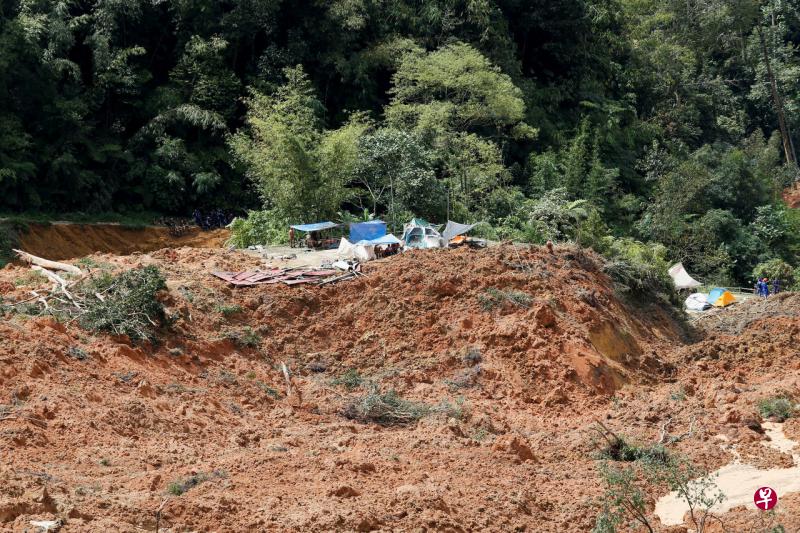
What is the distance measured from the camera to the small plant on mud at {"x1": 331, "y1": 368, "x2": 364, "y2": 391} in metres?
18.4

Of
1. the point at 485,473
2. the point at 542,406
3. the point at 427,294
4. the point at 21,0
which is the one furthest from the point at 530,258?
the point at 21,0

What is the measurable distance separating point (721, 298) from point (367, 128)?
428 inches

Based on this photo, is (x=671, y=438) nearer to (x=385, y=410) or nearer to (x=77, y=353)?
(x=385, y=410)

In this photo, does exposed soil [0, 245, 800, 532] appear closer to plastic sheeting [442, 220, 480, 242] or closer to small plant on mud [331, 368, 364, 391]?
small plant on mud [331, 368, 364, 391]

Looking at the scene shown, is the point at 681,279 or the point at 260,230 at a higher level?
the point at 260,230

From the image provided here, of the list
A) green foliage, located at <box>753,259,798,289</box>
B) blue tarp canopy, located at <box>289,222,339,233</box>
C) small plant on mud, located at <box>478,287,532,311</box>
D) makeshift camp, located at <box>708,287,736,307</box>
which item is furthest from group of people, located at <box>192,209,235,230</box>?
green foliage, located at <box>753,259,798,289</box>

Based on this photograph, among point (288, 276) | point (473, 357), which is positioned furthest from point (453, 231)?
point (473, 357)

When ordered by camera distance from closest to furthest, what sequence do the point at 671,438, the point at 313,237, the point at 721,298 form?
the point at 671,438 < the point at 313,237 < the point at 721,298

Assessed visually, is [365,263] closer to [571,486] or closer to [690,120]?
[571,486]

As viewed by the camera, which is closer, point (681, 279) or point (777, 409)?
point (777, 409)

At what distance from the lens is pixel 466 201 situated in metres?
30.8

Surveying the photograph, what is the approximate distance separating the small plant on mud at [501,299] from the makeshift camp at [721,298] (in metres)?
10.1

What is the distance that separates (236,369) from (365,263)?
457cm

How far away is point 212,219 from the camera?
32.0m
